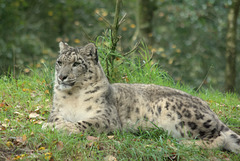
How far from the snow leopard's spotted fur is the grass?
227mm

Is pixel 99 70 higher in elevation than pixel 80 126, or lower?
higher

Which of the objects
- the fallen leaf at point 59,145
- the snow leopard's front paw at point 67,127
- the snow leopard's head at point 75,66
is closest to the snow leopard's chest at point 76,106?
the snow leopard's head at point 75,66

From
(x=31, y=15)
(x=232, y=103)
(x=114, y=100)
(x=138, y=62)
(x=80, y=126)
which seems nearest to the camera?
(x=80, y=126)

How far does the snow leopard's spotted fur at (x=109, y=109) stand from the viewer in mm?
6035

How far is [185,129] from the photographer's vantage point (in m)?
6.19

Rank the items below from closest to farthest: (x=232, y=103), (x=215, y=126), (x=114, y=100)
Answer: (x=215, y=126) → (x=114, y=100) → (x=232, y=103)

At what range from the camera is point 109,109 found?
246 inches

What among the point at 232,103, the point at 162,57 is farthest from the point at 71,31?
the point at 232,103

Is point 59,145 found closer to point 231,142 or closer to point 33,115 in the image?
point 33,115

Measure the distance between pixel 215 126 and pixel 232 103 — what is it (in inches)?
127

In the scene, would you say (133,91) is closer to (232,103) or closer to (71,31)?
(232,103)

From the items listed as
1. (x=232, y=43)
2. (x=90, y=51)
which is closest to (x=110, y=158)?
(x=90, y=51)

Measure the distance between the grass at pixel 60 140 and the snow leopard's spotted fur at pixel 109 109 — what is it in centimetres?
23

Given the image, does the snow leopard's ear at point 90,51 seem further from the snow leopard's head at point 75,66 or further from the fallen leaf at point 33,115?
the fallen leaf at point 33,115
